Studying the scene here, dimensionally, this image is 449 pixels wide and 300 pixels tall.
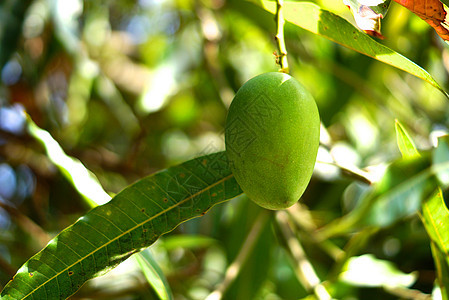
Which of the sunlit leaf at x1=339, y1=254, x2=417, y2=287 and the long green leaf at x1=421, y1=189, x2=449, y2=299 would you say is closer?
the long green leaf at x1=421, y1=189, x2=449, y2=299

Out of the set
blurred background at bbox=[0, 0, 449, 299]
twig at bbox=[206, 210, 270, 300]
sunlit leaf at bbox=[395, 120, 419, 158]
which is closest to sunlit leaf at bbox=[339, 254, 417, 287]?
blurred background at bbox=[0, 0, 449, 299]

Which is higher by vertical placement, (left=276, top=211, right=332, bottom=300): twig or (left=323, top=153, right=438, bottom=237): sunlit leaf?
(left=323, top=153, right=438, bottom=237): sunlit leaf

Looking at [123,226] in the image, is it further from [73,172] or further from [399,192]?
[399,192]

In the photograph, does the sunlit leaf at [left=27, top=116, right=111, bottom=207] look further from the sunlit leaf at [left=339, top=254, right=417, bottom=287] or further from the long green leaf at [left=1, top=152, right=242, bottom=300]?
the sunlit leaf at [left=339, top=254, right=417, bottom=287]

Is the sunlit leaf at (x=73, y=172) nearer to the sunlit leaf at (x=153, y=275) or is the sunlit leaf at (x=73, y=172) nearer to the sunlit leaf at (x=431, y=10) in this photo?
the sunlit leaf at (x=153, y=275)

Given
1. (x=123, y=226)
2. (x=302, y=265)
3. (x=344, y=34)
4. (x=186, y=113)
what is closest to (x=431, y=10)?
(x=344, y=34)

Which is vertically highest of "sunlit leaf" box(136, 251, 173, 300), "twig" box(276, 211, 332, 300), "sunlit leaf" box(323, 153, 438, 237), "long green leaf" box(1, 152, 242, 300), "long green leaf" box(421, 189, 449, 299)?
"long green leaf" box(1, 152, 242, 300)

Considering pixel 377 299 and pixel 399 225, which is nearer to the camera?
pixel 377 299

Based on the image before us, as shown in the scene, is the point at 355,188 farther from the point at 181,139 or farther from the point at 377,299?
the point at 181,139

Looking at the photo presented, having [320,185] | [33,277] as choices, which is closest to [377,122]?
[320,185]
